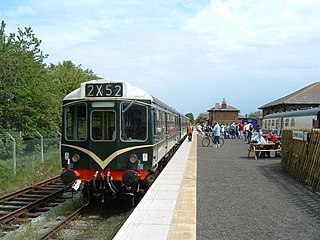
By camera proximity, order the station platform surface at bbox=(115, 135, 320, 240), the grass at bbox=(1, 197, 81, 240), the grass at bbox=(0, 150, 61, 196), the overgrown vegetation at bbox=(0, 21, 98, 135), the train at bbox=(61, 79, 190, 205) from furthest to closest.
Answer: the overgrown vegetation at bbox=(0, 21, 98, 135) < the grass at bbox=(0, 150, 61, 196) < the train at bbox=(61, 79, 190, 205) < the grass at bbox=(1, 197, 81, 240) < the station platform surface at bbox=(115, 135, 320, 240)

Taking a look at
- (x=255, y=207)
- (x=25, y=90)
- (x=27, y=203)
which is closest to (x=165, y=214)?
(x=255, y=207)

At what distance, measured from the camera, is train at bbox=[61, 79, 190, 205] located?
31.2 ft

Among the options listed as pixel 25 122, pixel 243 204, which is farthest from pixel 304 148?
pixel 25 122

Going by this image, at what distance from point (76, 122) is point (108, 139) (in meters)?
0.92

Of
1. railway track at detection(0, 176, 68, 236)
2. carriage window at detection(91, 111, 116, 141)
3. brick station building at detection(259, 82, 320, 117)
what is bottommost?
railway track at detection(0, 176, 68, 236)

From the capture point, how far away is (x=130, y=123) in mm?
9758

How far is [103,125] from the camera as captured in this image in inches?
384

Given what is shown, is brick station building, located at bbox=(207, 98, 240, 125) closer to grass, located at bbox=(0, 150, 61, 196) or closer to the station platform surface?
grass, located at bbox=(0, 150, 61, 196)

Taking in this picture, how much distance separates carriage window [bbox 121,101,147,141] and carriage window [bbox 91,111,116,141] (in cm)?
25

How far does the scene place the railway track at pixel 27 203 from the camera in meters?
9.18

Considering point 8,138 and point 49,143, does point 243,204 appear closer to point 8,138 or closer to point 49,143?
point 8,138

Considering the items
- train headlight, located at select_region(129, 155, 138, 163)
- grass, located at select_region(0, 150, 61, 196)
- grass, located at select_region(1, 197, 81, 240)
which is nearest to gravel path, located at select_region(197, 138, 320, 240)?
train headlight, located at select_region(129, 155, 138, 163)

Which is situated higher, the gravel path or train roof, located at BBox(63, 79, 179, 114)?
train roof, located at BBox(63, 79, 179, 114)

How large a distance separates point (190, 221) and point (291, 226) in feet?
5.13
